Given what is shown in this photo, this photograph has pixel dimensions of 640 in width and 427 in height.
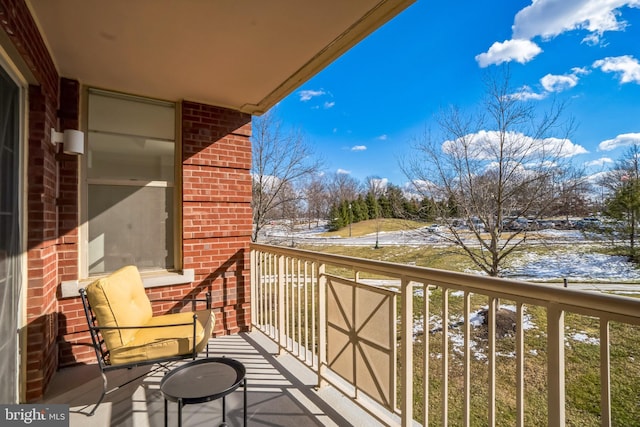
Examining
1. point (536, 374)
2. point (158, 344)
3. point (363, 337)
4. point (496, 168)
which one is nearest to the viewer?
point (363, 337)

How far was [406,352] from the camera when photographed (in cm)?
160

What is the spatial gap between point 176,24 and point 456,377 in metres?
5.52

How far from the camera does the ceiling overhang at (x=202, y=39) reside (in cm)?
179

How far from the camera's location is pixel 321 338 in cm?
223

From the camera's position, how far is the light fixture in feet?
8.22

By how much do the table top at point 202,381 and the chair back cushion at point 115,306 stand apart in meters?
0.75

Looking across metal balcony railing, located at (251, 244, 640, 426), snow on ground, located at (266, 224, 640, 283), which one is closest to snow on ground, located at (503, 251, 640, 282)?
snow on ground, located at (266, 224, 640, 283)

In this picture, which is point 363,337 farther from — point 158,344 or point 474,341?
point 474,341

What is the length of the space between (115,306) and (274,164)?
7095 mm

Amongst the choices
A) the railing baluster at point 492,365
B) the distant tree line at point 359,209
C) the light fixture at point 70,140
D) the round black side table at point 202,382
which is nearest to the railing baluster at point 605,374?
the railing baluster at point 492,365

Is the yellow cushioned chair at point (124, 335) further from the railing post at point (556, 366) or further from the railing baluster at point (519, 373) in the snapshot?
the railing post at point (556, 366)

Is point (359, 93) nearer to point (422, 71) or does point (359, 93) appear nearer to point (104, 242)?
point (422, 71)

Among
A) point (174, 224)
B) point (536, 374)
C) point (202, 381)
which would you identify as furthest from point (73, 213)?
point (536, 374)

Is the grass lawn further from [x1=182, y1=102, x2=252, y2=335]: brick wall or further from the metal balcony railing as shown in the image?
[x1=182, y1=102, x2=252, y2=335]: brick wall
